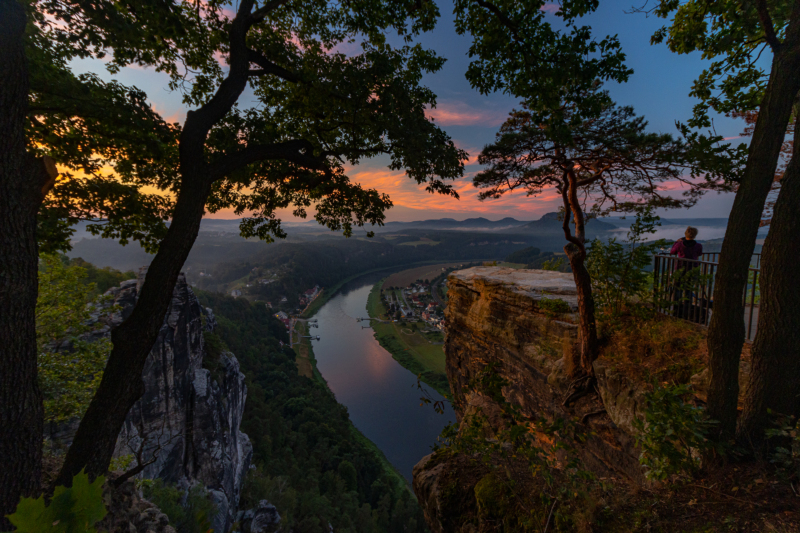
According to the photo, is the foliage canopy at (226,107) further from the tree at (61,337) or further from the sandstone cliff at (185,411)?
the sandstone cliff at (185,411)

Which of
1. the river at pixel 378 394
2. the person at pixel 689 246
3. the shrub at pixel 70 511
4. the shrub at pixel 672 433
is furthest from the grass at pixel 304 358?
the shrub at pixel 70 511

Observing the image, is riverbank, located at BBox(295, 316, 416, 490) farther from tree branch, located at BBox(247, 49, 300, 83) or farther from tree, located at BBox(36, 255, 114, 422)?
tree branch, located at BBox(247, 49, 300, 83)

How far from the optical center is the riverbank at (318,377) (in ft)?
97.4

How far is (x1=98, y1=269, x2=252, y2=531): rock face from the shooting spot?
16484 millimetres

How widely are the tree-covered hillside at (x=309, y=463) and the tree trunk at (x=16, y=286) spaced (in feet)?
68.8

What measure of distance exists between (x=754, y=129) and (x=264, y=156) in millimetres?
4703

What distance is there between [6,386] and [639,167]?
24.4ft

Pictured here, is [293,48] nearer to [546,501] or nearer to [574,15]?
[574,15]

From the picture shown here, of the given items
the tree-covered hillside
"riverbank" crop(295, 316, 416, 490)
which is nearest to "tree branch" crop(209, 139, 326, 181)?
the tree-covered hillside

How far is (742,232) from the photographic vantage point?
2.56 metres

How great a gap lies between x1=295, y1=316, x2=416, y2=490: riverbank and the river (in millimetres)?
698

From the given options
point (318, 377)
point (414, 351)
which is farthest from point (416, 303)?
point (318, 377)

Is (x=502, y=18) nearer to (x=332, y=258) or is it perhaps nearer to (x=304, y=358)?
(x=304, y=358)

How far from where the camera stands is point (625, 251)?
4.63m
